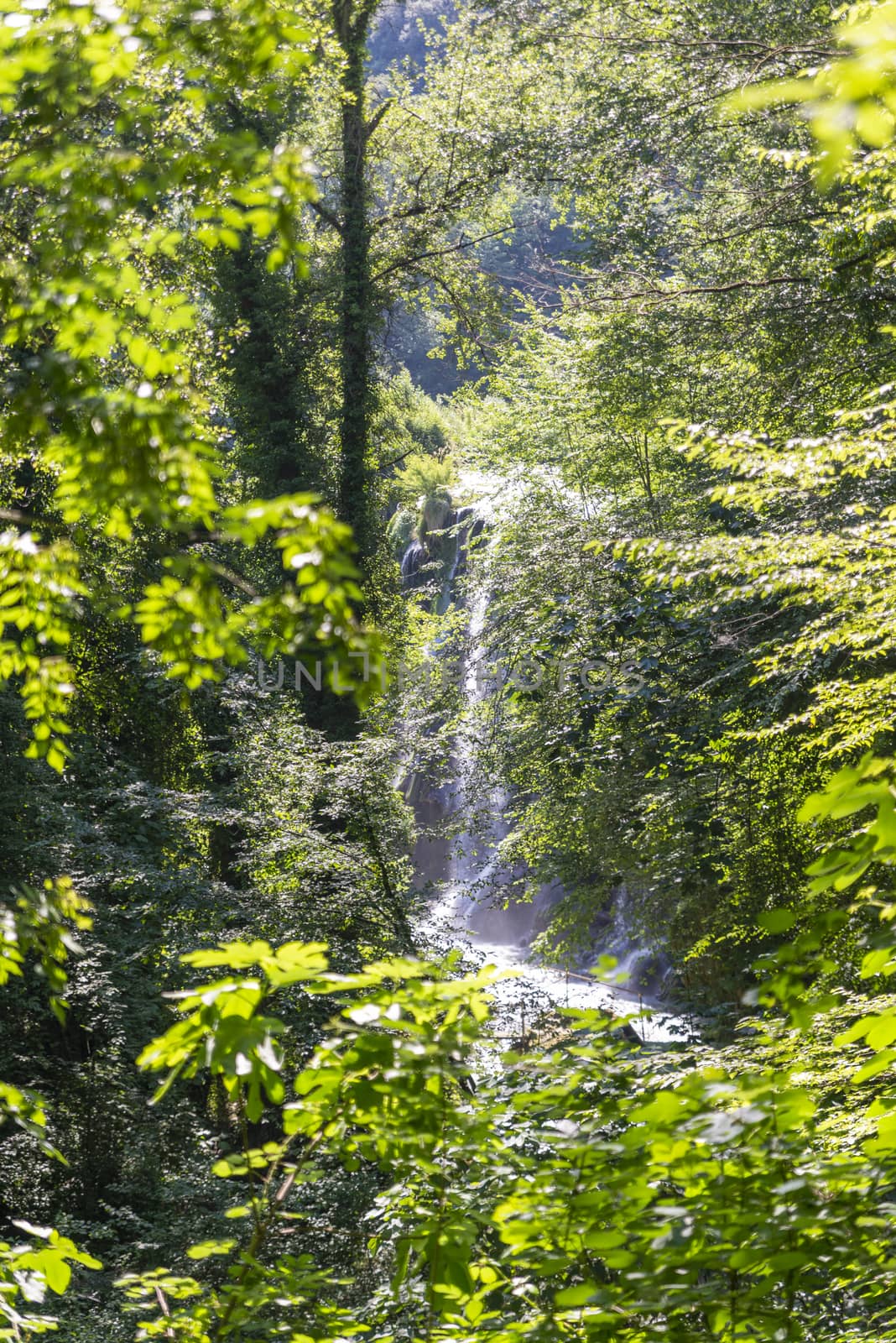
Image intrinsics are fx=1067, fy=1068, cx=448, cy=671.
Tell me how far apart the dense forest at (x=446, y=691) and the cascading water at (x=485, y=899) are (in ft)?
0.49

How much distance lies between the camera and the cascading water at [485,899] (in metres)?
7.70

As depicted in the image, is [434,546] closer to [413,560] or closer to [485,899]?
[413,560]

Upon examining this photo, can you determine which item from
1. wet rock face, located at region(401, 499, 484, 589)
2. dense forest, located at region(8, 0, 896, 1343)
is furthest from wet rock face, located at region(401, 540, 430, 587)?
dense forest, located at region(8, 0, 896, 1343)

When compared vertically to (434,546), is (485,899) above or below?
below

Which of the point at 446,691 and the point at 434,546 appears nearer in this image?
the point at 446,691

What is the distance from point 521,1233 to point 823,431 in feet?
20.4

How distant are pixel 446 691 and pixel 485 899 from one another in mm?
2468

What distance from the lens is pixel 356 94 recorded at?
445 inches

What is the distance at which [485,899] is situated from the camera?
978 centimetres

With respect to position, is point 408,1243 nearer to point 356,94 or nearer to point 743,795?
point 743,795

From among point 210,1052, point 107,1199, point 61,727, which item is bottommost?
point 107,1199

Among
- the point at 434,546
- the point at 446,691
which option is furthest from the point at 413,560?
Answer: the point at 446,691

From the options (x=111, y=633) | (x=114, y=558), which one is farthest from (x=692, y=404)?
(x=111, y=633)

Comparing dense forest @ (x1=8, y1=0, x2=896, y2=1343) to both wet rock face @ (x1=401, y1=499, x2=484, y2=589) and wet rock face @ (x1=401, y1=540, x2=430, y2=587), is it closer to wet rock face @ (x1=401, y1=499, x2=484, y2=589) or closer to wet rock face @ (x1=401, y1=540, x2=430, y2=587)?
wet rock face @ (x1=401, y1=499, x2=484, y2=589)
